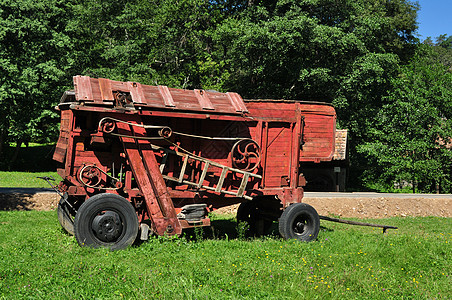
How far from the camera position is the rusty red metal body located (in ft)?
27.8

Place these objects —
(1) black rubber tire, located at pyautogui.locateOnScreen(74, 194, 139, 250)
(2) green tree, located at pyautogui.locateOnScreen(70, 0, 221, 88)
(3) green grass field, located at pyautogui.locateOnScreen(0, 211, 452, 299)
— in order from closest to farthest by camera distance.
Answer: (3) green grass field, located at pyautogui.locateOnScreen(0, 211, 452, 299) → (1) black rubber tire, located at pyautogui.locateOnScreen(74, 194, 139, 250) → (2) green tree, located at pyautogui.locateOnScreen(70, 0, 221, 88)

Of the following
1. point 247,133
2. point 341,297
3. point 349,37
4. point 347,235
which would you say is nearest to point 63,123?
point 247,133

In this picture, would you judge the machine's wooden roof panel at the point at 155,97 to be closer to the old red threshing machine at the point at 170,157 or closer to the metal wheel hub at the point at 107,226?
the old red threshing machine at the point at 170,157

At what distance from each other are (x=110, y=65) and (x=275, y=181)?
23.0m

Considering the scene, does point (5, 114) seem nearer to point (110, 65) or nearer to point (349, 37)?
point (110, 65)

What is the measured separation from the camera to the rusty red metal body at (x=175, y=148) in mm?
8461

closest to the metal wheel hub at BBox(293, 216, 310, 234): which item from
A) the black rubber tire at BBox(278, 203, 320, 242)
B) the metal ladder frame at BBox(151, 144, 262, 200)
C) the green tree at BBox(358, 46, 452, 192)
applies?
the black rubber tire at BBox(278, 203, 320, 242)

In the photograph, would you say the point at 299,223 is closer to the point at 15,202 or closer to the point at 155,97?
the point at 155,97

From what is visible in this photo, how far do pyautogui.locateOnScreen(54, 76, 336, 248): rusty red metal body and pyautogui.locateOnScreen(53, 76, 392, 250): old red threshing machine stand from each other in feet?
0.07

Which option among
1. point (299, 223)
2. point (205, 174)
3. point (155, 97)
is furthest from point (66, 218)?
point (299, 223)

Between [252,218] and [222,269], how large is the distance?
463 cm

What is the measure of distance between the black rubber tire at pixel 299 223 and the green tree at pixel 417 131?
59.4 ft

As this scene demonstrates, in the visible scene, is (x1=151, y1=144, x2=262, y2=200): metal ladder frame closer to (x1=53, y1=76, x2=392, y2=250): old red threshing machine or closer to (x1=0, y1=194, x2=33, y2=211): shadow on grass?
(x1=53, y1=76, x2=392, y2=250): old red threshing machine

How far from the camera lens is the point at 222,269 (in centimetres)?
708
